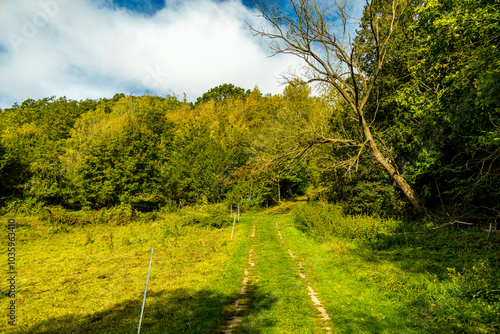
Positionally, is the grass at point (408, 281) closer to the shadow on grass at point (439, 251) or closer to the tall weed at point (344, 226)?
the shadow on grass at point (439, 251)

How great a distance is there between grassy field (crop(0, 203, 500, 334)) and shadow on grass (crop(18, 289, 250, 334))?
0.03 m

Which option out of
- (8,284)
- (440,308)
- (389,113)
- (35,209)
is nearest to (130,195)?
(35,209)

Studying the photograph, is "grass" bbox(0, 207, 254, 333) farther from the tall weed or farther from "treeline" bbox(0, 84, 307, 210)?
"treeline" bbox(0, 84, 307, 210)

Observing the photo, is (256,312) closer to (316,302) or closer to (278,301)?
(278,301)

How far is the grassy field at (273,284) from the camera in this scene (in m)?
5.28

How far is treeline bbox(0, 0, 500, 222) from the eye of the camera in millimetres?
9891

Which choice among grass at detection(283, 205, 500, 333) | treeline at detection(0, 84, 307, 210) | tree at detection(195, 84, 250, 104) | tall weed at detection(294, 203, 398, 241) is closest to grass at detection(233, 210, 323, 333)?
grass at detection(283, 205, 500, 333)

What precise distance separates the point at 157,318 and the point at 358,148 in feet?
51.4

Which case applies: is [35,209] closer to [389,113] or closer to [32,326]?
[32,326]

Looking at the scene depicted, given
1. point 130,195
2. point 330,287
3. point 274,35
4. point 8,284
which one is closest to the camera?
point 330,287

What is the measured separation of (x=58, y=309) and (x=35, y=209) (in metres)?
22.5

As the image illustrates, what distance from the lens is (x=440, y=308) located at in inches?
208

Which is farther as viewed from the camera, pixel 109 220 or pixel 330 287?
pixel 109 220

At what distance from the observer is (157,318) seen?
18.7ft
